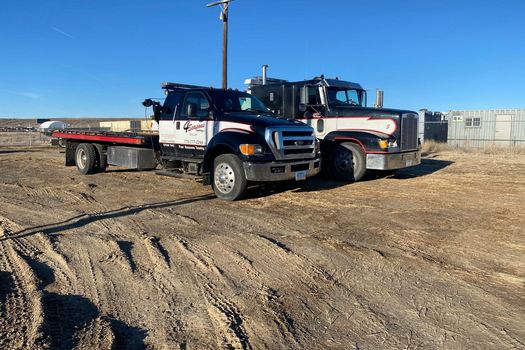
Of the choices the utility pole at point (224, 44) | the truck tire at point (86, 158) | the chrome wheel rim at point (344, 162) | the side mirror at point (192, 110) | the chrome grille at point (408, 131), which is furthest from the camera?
the utility pole at point (224, 44)

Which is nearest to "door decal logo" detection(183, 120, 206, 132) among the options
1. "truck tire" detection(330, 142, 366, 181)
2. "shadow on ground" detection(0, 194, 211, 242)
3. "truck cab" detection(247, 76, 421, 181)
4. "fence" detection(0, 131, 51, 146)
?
"shadow on ground" detection(0, 194, 211, 242)

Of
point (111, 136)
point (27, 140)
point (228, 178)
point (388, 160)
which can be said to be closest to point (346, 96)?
point (388, 160)

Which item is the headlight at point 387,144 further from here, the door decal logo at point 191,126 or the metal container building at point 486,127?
the metal container building at point 486,127

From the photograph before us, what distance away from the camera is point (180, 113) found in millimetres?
10312

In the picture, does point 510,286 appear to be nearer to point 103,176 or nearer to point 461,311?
point 461,311

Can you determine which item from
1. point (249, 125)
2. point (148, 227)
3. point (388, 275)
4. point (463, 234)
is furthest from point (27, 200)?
point (463, 234)

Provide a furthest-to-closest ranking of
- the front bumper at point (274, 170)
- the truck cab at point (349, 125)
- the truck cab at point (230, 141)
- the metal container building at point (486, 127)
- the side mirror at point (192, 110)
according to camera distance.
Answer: the metal container building at point (486, 127)
the truck cab at point (349, 125)
the side mirror at point (192, 110)
the truck cab at point (230, 141)
the front bumper at point (274, 170)

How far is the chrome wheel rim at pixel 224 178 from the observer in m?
8.80

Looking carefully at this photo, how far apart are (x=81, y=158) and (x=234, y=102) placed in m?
5.92

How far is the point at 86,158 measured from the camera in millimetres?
13102

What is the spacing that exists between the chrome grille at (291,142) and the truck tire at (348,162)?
235 centimetres

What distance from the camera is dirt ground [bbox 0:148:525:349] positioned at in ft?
11.3

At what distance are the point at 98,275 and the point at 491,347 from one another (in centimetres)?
355

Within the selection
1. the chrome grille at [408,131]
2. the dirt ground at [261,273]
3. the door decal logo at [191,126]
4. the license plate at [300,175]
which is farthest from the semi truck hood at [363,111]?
the door decal logo at [191,126]
